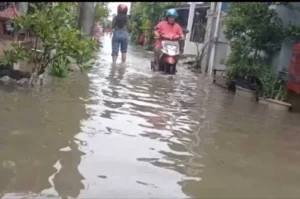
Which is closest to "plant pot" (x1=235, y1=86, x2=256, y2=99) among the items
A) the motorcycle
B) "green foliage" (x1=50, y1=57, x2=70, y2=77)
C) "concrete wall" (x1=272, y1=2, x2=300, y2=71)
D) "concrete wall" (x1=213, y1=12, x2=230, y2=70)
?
"concrete wall" (x1=272, y1=2, x2=300, y2=71)

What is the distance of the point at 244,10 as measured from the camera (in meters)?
10.2

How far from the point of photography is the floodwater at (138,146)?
3.70 m

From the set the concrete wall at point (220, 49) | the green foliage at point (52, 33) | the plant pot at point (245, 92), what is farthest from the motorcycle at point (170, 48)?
the green foliage at point (52, 33)

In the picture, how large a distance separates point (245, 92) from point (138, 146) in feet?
17.9

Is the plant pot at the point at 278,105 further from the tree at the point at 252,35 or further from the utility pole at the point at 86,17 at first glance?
the utility pole at the point at 86,17

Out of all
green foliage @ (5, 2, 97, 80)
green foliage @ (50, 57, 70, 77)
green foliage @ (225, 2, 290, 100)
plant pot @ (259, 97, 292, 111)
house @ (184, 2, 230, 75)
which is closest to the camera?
green foliage @ (5, 2, 97, 80)

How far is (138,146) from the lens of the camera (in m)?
4.86

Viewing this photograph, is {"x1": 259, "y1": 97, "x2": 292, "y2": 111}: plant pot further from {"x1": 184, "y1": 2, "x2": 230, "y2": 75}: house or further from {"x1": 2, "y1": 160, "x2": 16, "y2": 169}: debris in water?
{"x1": 2, "y1": 160, "x2": 16, "y2": 169}: debris in water

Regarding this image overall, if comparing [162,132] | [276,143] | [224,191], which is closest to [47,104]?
[162,132]

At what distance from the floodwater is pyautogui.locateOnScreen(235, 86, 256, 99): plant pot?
1.30 meters

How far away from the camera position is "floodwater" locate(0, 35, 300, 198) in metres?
3.70

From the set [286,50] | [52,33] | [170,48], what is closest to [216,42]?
[170,48]

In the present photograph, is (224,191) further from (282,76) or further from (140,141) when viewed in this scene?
(282,76)

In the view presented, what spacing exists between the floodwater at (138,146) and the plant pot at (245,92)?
51.3 inches
